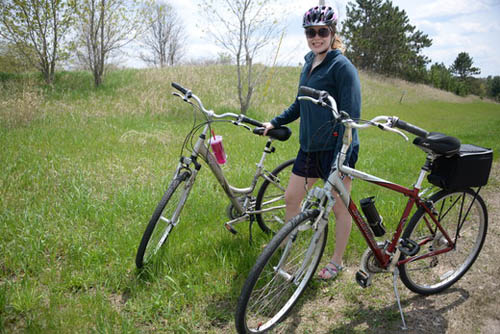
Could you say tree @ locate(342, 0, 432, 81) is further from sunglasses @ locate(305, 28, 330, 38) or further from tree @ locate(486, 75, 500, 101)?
sunglasses @ locate(305, 28, 330, 38)

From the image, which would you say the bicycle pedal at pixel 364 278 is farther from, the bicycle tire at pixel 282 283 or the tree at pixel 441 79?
the tree at pixel 441 79

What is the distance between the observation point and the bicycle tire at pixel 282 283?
7.31 feet

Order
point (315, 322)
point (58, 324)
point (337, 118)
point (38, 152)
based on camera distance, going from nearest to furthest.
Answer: point (337, 118) → point (58, 324) → point (315, 322) → point (38, 152)

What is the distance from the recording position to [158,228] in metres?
2.87

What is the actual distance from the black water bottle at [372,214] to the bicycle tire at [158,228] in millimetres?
1415

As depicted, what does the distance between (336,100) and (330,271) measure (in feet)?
4.85

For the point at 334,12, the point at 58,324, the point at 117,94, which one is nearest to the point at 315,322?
the point at 58,324

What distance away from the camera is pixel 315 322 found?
8.45ft

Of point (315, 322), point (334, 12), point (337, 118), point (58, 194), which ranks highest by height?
point (334, 12)

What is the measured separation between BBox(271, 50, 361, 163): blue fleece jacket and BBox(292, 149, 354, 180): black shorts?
0.24 feet

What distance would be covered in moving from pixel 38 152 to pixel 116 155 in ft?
4.36

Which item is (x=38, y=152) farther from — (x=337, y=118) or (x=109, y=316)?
(x=337, y=118)

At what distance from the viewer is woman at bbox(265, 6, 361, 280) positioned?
252 cm

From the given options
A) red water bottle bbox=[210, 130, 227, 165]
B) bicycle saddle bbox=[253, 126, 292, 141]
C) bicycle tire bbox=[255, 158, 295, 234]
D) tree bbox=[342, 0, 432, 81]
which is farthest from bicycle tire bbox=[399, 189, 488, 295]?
tree bbox=[342, 0, 432, 81]
